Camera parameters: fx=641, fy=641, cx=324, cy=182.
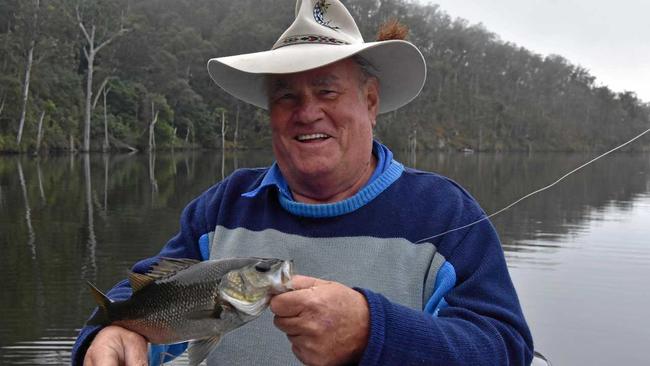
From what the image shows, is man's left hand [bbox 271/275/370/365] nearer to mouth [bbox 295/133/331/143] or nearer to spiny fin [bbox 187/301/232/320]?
spiny fin [bbox 187/301/232/320]

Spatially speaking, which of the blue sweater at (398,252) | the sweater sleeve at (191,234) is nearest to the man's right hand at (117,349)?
the blue sweater at (398,252)

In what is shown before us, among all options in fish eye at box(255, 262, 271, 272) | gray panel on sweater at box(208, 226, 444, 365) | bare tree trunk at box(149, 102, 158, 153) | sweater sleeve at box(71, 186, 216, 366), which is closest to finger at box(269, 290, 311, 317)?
fish eye at box(255, 262, 271, 272)

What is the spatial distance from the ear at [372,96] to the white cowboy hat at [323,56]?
44 millimetres

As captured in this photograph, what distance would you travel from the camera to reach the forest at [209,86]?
4147cm

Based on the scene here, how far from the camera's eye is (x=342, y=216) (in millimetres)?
2363

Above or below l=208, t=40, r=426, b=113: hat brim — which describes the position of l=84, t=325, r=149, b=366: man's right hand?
below

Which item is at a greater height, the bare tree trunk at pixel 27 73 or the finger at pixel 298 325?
the bare tree trunk at pixel 27 73

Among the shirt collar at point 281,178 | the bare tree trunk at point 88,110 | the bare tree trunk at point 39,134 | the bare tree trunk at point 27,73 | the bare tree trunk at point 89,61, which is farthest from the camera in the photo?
the bare tree trunk at point 89,61

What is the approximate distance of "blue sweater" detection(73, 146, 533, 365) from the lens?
183cm

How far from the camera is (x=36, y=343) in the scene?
6.86 metres

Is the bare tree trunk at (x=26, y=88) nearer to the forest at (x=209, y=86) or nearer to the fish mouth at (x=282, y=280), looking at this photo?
the forest at (x=209, y=86)

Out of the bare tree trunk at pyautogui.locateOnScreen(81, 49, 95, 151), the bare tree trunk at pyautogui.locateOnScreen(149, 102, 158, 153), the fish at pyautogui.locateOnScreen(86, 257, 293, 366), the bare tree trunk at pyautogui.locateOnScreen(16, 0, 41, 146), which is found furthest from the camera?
the bare tree trunk at pyautogui.locateOnScreen(149, 102, 158, 153)

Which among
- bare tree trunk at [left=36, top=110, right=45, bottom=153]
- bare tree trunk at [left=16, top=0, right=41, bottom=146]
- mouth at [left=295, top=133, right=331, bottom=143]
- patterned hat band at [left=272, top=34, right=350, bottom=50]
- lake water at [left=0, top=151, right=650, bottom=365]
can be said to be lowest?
lake water at [left=0, top=151, right=650, bottom=365]

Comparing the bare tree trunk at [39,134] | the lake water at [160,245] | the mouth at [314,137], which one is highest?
the bare tree trunk at [39,134]
